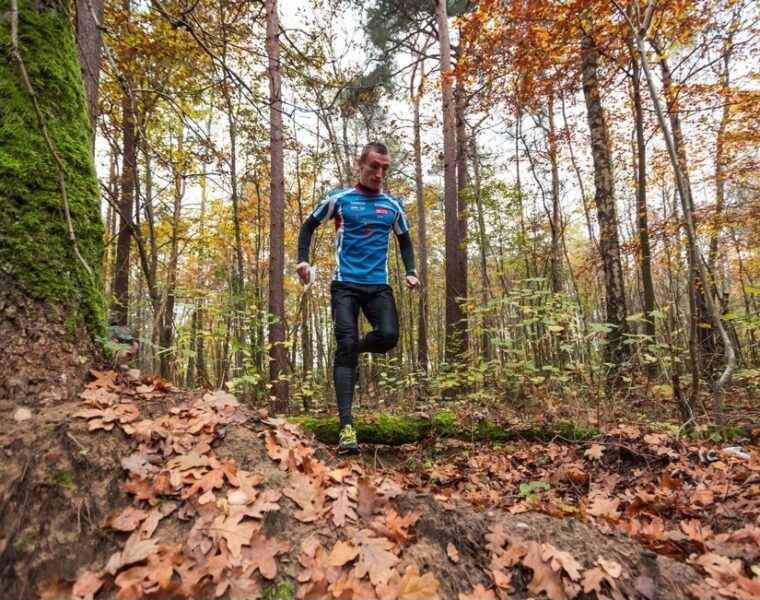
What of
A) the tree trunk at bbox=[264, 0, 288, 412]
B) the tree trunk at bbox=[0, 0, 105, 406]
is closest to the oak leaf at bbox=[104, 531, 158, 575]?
the tree trunk at bbox=[0, 0, 105, 406]

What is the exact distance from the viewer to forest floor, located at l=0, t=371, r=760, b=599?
1434 millimetres

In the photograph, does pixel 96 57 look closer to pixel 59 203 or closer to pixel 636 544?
pixel 59 203

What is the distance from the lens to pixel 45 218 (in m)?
2.29

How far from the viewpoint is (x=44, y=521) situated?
1492 millimetres

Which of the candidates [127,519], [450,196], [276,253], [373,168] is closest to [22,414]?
[127,519]

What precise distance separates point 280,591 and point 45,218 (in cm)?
234

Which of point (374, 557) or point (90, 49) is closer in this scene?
point (374, 557)

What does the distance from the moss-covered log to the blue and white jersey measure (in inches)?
55.6

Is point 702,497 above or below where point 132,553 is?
below

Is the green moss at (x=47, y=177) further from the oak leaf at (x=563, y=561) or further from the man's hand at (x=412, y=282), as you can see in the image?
the oak leaf at (x=563, y=561)

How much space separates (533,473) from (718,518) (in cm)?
126

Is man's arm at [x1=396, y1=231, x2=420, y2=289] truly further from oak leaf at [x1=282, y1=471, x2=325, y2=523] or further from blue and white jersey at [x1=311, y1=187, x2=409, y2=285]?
oak leaf at [x1=282, y1=471, x2=325, y2=523]

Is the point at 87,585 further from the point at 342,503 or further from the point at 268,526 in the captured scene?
the point at 342,503

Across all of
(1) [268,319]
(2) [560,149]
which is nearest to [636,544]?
(1) [268,319]
